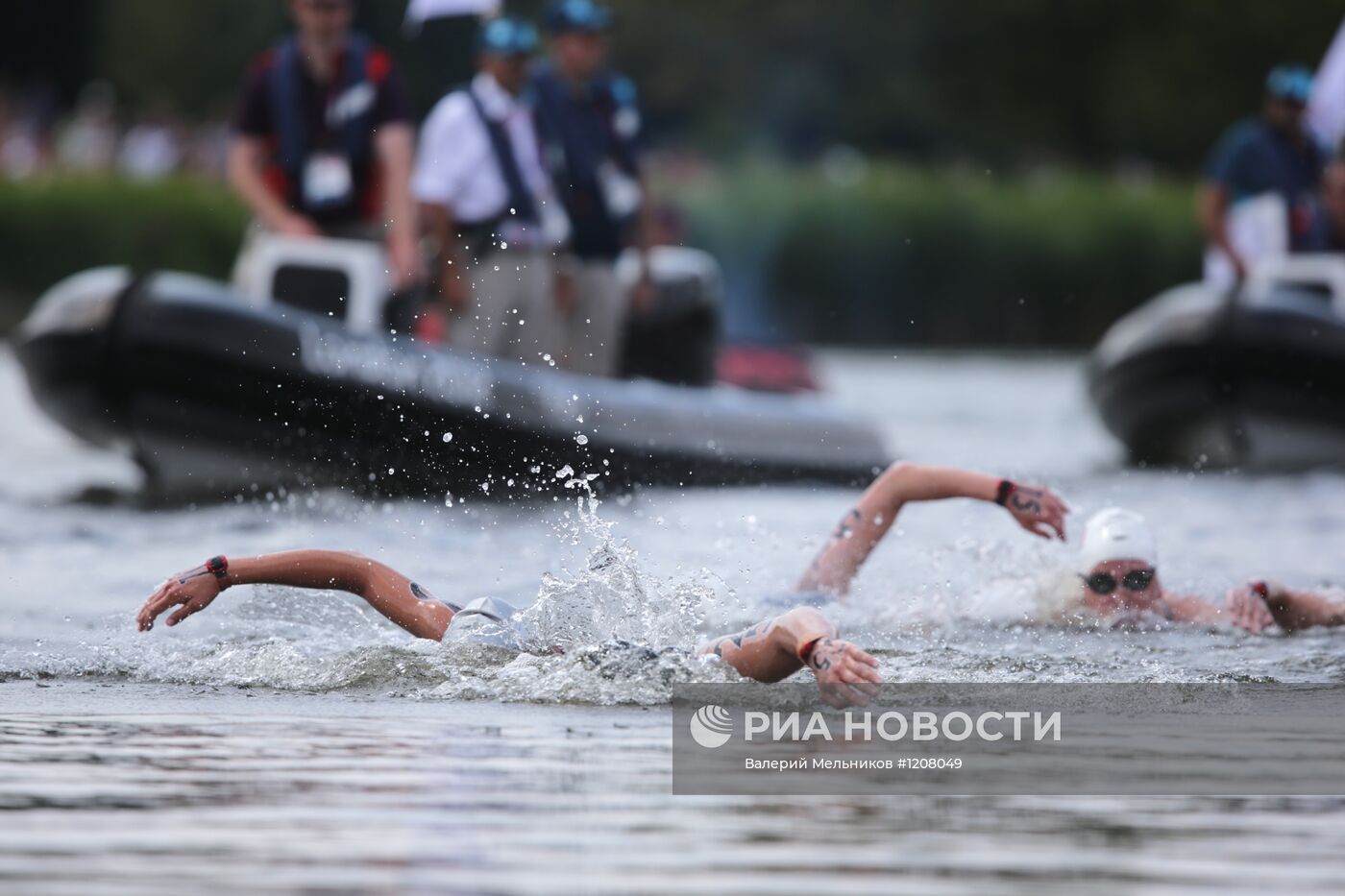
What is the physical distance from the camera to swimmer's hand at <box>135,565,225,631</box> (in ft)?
22.4

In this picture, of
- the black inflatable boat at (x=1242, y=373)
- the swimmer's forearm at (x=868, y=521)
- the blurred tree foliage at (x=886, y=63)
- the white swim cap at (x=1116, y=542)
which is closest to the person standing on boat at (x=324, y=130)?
the swimmer's forearm at (x=868, y=521)

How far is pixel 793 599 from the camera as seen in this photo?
8539 mm

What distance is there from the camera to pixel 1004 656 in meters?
7.98

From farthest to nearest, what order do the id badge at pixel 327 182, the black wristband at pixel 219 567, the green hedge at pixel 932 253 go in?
the green hedge at pixel 932 253
the id badge at pixel 327 182
the black wristband at pixel 219 567

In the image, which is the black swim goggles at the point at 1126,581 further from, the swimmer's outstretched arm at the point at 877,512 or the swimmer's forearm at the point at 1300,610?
the swimmer's forearm at the point at 1300,610

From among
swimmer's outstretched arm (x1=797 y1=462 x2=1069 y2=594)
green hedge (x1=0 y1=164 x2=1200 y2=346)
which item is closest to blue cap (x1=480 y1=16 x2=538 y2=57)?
swimmer's outstretched arm (x1=797 y1=462 x2=1069 y2=594)

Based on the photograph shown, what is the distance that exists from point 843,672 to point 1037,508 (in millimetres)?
1803

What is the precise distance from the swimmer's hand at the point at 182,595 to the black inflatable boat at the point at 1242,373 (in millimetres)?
9222

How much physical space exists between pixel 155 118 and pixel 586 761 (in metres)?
27.9

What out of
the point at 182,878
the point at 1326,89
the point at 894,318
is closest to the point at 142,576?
the point at 182,878

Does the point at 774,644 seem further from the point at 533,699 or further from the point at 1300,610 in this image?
→ the point at 1300,610

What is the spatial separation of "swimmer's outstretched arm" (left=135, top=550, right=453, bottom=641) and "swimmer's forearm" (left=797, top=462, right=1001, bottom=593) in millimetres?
1541

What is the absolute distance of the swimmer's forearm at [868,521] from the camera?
8516mm

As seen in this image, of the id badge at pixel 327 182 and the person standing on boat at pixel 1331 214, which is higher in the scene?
the person standing on boat at pixel 1331 214
